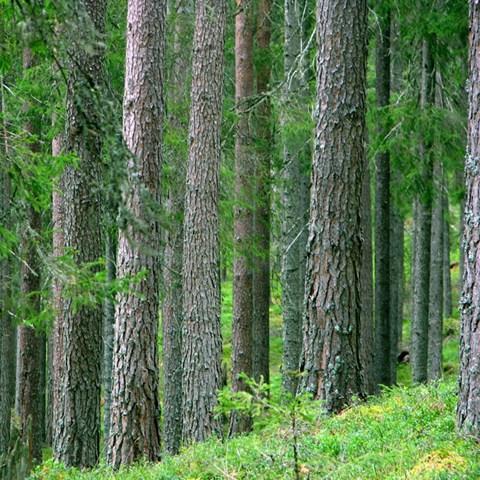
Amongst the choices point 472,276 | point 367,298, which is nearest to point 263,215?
point 367,298

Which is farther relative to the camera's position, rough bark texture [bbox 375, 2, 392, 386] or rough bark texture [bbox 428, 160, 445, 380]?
rough bark texture [bbox 428, 160, 445, 380]

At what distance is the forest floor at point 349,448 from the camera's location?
538 centimetres

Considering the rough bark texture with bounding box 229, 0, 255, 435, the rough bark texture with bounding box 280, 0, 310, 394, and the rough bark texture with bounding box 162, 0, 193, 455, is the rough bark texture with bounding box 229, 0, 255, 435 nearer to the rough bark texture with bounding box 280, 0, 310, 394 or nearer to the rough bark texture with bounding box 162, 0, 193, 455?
the rough bark texture with bounding box 280, 0, 310, 394

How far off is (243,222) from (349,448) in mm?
8003

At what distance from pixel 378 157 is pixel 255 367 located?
5.12 metres

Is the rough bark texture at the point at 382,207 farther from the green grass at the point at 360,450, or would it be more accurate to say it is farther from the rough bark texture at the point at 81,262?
the rough bark texture at the point at 81,262

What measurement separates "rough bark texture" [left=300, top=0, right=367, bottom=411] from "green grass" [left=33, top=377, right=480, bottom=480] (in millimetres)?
518

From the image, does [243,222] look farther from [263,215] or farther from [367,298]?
[367,298]

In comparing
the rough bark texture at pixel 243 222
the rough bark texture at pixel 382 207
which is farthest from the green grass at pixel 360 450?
the rough bark texture at pixel 382 207

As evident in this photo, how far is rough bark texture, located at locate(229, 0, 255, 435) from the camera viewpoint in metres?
13.6

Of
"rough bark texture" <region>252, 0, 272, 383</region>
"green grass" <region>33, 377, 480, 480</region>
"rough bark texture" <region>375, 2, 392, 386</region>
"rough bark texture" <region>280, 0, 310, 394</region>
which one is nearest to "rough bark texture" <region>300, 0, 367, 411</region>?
"green grass" <region>33, 377, 480, 480</region>

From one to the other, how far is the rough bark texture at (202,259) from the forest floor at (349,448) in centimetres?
234

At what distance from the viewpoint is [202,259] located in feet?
35.7

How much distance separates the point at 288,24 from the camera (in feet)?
45.5
